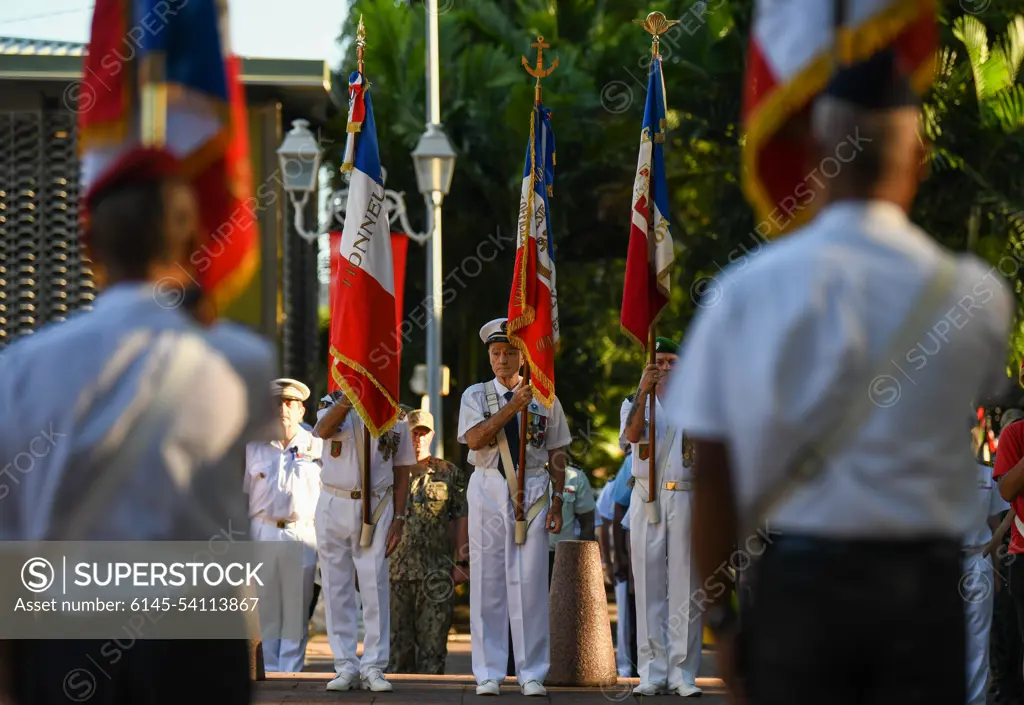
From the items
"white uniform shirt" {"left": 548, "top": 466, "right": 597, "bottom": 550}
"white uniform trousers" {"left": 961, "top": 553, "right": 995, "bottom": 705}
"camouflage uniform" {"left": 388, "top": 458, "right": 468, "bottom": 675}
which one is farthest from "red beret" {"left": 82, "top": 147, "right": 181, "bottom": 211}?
"white uniform shirt" {"left": 548, "top": 466, "right": 597, "bottom": 550}

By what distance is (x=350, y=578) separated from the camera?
404 inches

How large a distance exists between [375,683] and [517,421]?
1.87 meters

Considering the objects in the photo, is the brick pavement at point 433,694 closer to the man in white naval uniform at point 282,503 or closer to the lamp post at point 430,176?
the man in white naval uniform at point 282,503

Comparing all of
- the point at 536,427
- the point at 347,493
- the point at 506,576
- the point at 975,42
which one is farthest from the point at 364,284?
the point at 975,42

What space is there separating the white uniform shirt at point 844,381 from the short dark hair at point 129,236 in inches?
46.1

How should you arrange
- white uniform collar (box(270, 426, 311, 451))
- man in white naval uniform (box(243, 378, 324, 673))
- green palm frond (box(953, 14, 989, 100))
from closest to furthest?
man in white naval uniform (box(243, 378, 324, 673)) < white uniform collar (box(270, 426, 311, 451)) < green palm frond (box(953, 14, 989, 100))

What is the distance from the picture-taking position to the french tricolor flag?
1046 cm

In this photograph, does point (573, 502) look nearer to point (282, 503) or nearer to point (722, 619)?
point (282, 503)

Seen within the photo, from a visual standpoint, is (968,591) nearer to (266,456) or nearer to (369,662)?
(369,662)

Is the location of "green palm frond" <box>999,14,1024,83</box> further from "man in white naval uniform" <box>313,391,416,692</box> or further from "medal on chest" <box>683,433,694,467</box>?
"man in white naval uniform" <box>313,391,416,692</box>

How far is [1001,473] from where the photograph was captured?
29.8ft

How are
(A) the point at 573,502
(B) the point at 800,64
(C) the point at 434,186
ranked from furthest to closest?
(C) the point at 434,186
(A) the point at 573,502
(B) the point at 800,64

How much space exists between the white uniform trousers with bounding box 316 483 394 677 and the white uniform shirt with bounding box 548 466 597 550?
129 inches

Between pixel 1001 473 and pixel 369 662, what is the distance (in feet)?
13.1
